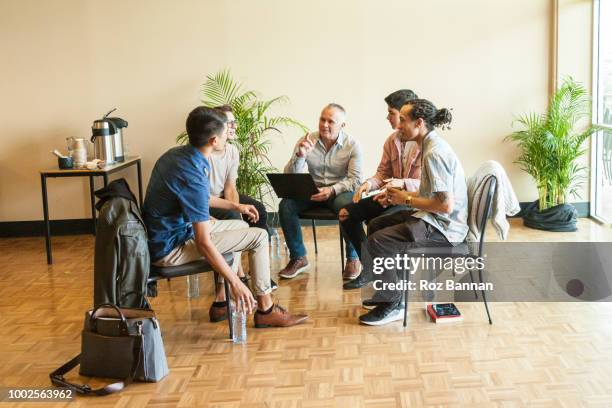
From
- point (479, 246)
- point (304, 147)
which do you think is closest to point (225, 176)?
point (304, 147)

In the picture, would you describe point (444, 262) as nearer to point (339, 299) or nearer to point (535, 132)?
point (339, 299)

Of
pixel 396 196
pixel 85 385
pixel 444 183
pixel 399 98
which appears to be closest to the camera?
pixel 85 385

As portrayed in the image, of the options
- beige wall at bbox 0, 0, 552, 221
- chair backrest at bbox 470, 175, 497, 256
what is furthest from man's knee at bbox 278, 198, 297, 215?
beige wall at bbox 0, 0, 552, 221

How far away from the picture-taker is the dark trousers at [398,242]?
4676mm

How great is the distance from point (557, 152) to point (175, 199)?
13.3 feet

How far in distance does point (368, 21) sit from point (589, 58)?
2.00 metres

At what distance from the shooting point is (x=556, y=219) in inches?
280

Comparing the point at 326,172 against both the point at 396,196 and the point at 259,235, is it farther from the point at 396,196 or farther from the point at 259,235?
the point at 259,235

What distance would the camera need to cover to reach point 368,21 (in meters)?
7.35

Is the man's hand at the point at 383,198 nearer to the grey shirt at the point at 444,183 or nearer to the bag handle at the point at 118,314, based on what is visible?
the grey shirt at the point at 444,183

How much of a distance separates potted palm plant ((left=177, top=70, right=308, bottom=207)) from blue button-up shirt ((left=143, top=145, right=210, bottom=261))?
2461 millimetres

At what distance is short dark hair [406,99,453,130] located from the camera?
468 cm

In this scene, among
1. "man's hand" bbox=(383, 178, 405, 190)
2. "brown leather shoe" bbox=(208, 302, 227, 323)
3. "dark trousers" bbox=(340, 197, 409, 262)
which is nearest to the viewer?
"brown leather shoe" bbox=(208, 302, 227, 323)

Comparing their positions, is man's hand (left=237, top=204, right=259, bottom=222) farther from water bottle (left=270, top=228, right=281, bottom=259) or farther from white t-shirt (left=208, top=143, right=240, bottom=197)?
water bottle (left=270, top=228, right=281, bottom=259)
